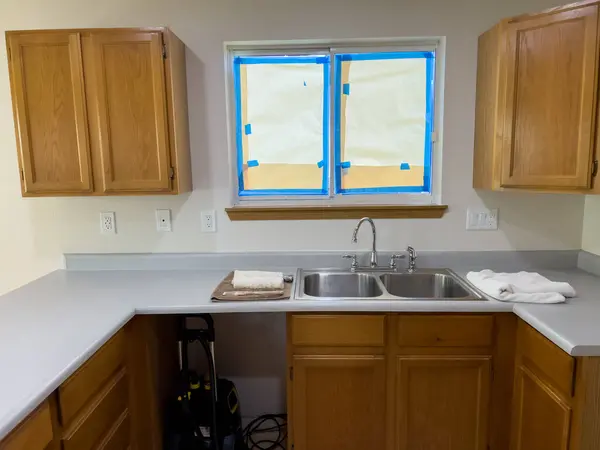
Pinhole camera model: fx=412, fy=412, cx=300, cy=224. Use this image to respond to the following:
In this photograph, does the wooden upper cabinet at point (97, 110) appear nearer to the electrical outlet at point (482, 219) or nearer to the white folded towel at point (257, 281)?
the white folded towel at point (257, 281)

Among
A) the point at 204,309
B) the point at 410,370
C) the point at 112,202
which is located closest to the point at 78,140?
the point at 112,202

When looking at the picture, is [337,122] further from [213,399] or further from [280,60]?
[213,399]

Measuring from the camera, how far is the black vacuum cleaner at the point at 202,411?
1864mm

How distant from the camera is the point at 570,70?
1606 mm

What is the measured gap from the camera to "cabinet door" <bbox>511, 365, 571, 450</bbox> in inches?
52.3

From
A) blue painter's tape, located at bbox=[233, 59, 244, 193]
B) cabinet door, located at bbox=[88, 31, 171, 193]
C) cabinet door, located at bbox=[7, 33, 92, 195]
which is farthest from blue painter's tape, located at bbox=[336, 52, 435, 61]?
cabinet door, located at bbox=[7, 33, 92, 195]

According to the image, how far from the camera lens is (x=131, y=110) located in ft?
6.06

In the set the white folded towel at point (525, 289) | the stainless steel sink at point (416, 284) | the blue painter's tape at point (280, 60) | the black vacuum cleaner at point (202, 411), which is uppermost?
the blue painter's tape at point (280, 60)

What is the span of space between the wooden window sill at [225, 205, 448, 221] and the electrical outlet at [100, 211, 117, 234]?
0.61 metres

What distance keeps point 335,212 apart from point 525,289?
938mm

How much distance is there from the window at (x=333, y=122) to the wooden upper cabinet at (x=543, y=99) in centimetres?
39

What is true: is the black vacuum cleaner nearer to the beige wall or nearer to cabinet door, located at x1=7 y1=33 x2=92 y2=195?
the beige wall

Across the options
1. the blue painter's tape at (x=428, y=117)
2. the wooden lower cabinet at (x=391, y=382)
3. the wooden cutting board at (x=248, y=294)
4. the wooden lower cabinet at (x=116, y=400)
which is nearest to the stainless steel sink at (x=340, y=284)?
the wooden cutting board at (x=248, y=294)

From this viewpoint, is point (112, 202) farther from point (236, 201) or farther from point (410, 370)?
point (410, 370)
